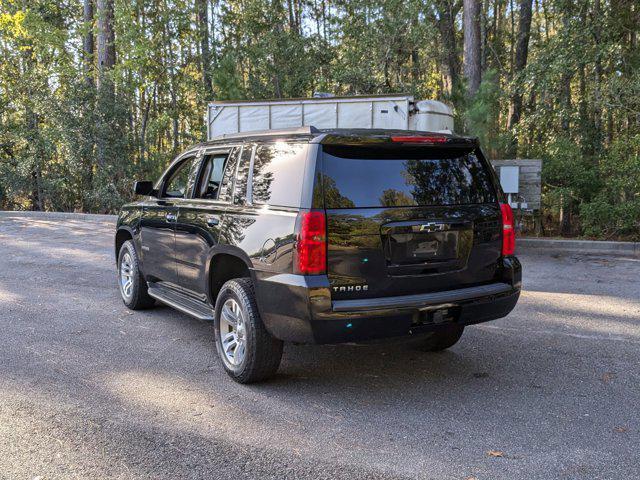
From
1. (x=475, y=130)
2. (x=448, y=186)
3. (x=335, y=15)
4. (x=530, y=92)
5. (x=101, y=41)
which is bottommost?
(x=448, y=186)

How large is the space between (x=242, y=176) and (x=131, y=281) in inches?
108

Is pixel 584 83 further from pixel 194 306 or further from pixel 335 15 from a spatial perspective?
pixel 194 306

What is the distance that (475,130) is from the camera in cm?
1355

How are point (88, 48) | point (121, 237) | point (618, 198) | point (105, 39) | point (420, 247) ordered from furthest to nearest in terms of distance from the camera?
point (88, 48), point (105, 39), point (618, 198), point (121, 237), point (420, 247)

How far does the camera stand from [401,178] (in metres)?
4.18

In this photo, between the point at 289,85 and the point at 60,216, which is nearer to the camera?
the point at 60,216

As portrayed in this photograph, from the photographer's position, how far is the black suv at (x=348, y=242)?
3881mm

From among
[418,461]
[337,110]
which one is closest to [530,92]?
[337,110]

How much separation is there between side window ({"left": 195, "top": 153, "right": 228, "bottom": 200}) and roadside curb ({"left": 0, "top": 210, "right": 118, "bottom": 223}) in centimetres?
1228

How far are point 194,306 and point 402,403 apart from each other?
2178 millimetres

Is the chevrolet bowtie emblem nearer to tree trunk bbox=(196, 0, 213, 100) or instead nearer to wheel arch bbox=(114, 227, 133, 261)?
wheel arch bbox=(114, 227, 133, 261)

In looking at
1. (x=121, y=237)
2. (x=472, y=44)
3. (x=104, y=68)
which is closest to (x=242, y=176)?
(x=121, y=237)

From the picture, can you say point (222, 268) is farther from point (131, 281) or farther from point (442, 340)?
point (131, 281)

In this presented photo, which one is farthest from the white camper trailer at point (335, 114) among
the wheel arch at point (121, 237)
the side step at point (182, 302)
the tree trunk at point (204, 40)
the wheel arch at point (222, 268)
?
the wheel arch at point (222, 268)
